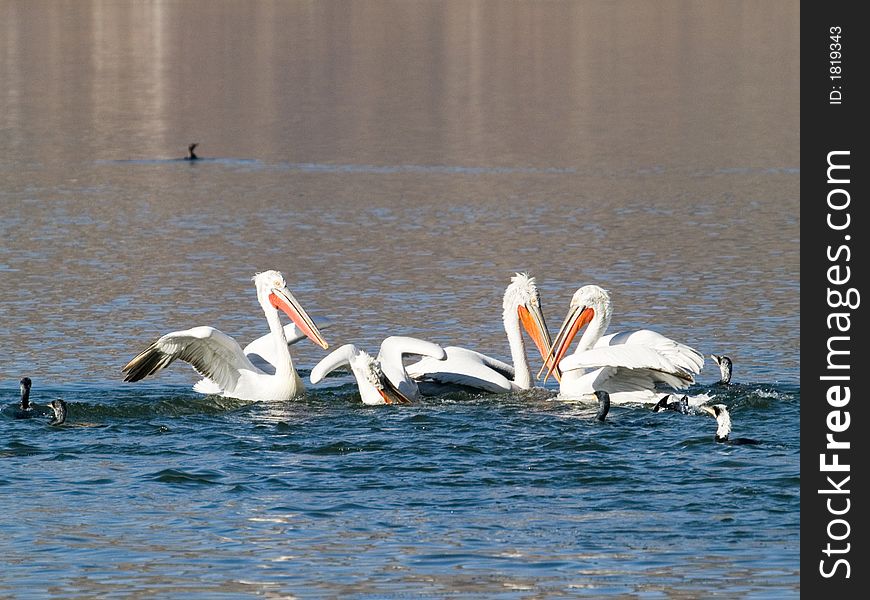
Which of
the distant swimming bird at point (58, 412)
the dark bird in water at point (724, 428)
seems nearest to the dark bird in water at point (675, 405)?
the dark bird in water at point (724, 428)

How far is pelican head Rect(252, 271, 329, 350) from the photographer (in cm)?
1248

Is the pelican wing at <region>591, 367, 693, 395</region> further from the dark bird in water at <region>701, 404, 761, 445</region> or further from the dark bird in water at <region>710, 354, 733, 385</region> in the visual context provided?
the dark bird in water at <region>701, 404, 761, 445</region>

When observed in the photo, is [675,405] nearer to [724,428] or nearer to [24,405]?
[724,428]

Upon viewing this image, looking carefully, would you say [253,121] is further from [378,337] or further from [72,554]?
[72,554]

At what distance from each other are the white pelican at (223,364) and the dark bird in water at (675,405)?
2492mm

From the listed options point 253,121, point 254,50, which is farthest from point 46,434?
point 254,50

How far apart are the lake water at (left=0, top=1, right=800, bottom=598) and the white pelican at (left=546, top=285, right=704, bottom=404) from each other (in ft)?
0.89

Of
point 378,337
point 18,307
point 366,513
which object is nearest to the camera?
point 366,513

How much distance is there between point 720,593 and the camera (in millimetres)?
7512

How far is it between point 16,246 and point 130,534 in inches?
439

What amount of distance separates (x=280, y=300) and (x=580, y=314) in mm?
2233

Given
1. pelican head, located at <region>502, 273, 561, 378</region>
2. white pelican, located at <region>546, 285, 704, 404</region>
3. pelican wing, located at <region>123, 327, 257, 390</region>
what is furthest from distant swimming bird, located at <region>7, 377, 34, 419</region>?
pelican head, located at <region>502, 273, 561, 378</region>

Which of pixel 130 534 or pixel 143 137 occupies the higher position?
pixel 143 137

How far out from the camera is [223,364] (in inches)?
472
